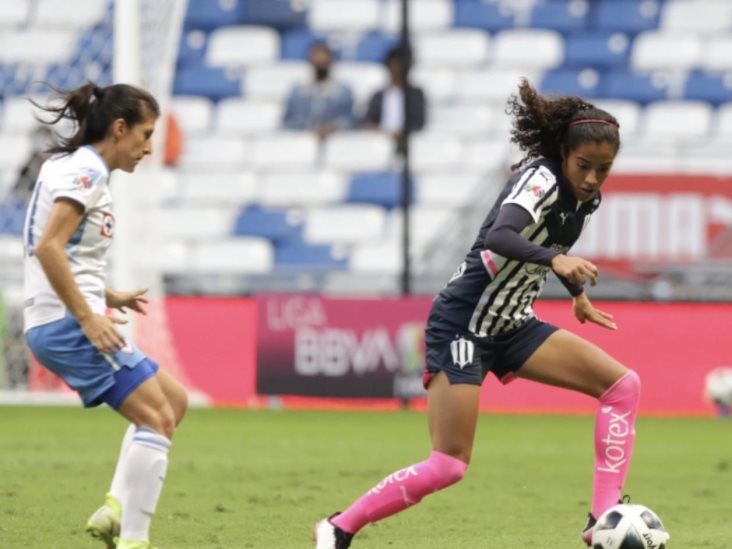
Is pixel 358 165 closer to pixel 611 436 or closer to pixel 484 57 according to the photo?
pixel 484 57

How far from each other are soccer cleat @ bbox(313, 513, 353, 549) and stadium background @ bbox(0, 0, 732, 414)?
9889mm

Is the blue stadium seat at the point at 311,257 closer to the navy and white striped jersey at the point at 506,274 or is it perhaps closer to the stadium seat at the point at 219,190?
the stadium seat at the point at 219,190

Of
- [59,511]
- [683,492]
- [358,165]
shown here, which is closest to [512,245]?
[59,511]

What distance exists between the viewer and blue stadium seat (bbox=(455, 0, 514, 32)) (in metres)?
23.1

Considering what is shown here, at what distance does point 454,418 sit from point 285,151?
50.1ft

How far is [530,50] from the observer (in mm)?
22469

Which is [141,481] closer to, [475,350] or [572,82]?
[475,350]

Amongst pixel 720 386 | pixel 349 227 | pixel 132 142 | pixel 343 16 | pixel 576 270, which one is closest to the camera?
pixel 576 270

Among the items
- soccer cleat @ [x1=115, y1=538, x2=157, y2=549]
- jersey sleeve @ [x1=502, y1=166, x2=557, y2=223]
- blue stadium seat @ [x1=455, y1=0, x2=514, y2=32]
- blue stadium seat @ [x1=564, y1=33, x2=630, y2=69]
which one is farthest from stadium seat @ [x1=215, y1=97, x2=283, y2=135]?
soccer cleat @ [x1=115, y1=538, x2=157, y2=549]

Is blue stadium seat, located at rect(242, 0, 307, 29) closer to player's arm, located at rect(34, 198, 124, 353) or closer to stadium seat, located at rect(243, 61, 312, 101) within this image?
stadium seat, located at rect(243, 61, 312, 101)

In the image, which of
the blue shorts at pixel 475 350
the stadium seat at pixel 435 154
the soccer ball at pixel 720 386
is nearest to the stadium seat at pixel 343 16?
the stadium seat at pixel 435 154

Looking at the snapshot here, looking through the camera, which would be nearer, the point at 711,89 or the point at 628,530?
the point at 628,530

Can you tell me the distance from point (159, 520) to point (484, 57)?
603 inches

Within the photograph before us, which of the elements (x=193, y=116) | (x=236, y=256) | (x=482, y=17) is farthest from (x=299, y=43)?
(x=236, y=256)
